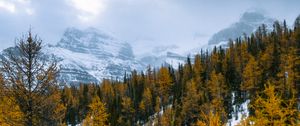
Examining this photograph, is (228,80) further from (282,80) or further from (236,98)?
(282,80)

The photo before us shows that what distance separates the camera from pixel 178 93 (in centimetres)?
9856

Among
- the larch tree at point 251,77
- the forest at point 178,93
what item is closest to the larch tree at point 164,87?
the forest at point 178,93

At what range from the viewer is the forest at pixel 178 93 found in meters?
19.2

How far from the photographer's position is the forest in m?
19.2

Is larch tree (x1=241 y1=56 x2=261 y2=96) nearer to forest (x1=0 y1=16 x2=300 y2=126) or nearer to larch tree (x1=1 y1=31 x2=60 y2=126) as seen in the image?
forest (x1=0 y1=16 x2=300 y2=126)

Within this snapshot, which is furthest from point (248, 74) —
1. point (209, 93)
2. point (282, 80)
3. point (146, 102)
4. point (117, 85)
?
point (117, 85)

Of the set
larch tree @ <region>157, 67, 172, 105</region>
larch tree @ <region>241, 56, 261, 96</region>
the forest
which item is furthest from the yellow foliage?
larch tree @ <region>157, 67, 172, 105</region>

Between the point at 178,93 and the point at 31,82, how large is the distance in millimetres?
80396

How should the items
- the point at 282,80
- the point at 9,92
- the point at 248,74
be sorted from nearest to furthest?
the point at 9,92, the point at 282,80, the point at 248,74

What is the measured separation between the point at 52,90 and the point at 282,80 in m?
59.8

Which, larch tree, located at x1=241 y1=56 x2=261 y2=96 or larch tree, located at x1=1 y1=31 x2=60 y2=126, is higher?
larch tree, located at x1=1 y1=31 x2=60 y2=126

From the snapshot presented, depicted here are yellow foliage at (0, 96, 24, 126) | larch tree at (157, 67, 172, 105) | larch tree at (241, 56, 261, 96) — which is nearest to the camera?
yellow foliage at (0, 96, 24, 126)

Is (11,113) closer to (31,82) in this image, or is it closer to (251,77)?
(31,82)

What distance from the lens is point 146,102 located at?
338ft
